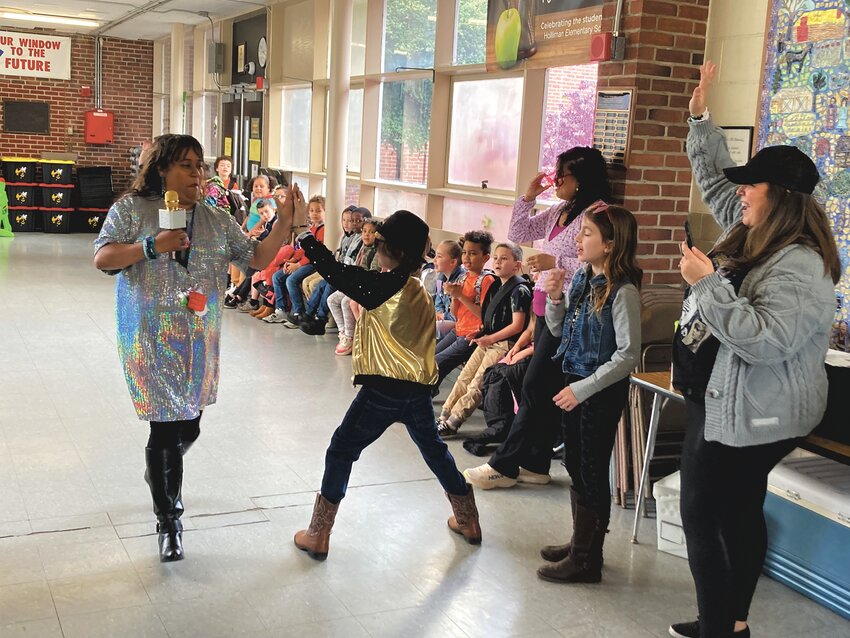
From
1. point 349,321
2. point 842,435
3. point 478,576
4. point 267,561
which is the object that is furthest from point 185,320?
point 349,321

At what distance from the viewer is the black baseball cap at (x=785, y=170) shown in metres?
2.38

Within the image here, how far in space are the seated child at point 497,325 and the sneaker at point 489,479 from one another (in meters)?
0.80

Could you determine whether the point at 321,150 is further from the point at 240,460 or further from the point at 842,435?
the point at 842,435

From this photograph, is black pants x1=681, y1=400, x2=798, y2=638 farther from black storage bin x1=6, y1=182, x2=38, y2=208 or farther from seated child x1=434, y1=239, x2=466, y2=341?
black storage bin x1=6, y1=182, x2=38, y2=208

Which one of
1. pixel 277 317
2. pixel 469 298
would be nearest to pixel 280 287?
pixel 277 317

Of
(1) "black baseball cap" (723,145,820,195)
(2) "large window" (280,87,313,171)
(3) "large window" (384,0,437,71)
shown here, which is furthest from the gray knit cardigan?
(2) "large window" (280,87,313,171)

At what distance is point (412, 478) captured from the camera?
14.0ft

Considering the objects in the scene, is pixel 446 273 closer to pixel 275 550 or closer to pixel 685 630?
pixel 275 550

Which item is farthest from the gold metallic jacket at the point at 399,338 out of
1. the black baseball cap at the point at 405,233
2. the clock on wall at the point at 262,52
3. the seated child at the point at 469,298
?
the clock on wall at the point at 262,52

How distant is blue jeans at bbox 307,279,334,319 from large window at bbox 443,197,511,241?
1114mm

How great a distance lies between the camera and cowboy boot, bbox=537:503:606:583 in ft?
Answer: 10.6

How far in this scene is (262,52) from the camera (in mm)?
11156

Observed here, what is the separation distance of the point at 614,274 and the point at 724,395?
0.84 metres

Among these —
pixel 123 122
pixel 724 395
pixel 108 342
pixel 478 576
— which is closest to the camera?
pixel 724 395
